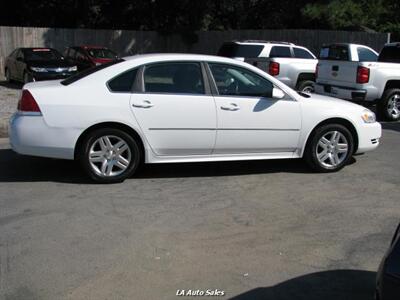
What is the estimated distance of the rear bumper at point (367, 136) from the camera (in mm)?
7629

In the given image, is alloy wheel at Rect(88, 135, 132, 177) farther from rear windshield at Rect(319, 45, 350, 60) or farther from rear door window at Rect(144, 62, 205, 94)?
rear windshield at Rect(319, 45, 350, 60)

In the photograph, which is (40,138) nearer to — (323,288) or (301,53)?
(323,288)

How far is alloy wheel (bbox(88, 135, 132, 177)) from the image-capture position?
6734 mm

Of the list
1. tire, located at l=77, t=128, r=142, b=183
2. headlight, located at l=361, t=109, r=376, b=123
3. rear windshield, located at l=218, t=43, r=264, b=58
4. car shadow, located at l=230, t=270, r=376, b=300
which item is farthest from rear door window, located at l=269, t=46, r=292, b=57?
car shadow, located at l=230, t=270, r=376, b=300

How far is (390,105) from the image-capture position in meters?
12.4

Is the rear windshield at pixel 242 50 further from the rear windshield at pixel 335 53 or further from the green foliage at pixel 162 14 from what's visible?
the green foliage at pixel 162 14

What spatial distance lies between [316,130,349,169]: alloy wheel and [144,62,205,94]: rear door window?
1775 mm

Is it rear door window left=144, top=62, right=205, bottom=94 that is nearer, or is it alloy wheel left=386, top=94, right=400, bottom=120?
rear door window left=144, top=62, right=205, bottom=94

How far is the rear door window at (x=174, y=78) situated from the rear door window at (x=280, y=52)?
30.3 feet

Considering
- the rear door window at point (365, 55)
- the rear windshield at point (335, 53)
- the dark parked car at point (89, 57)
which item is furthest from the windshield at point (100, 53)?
the rear door window at point (365, 55)

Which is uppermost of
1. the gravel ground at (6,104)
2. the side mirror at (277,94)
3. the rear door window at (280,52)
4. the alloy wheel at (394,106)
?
the rear door window at (280,52)

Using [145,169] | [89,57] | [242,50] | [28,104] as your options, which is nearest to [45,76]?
[89,57]

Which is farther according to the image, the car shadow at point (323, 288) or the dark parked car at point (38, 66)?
the dark parked car at point (38, 66)

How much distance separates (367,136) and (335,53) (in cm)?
616
